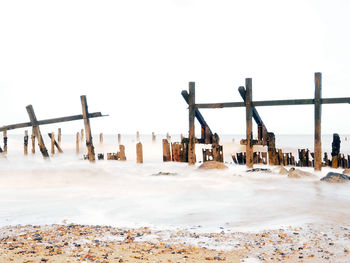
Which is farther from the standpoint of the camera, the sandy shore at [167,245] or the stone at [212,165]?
the stone at [212,165]

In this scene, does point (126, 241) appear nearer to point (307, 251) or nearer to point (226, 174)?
point (307, 251)

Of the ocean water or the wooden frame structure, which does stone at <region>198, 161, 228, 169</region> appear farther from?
the wooden frame structure

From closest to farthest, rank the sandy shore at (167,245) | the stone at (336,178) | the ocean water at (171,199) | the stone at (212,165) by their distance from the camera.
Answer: the sandy shore at (167,245), the ocean water at (171,199), the stone at (336,178), the stone at (212,165)

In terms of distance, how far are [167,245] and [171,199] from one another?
3.53 meters

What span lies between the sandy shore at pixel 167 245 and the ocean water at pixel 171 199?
50cm

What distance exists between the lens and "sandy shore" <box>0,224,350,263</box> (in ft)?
14.3

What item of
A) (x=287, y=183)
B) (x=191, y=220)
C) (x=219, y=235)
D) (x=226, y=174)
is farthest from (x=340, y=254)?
(x=226, y=174)

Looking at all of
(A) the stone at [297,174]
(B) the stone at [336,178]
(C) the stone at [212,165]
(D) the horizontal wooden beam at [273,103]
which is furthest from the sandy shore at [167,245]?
(C) the stone at [212,165]

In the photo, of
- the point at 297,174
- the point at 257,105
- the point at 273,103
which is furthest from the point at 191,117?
the point at 297,174

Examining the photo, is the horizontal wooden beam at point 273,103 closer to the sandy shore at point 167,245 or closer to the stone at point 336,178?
the stone at point 336,178

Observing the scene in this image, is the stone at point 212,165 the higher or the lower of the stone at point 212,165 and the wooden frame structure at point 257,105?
the lower

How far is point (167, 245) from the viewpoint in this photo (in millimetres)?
4777

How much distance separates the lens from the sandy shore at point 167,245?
4.35 meters

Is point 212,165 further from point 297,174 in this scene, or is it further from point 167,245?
point 167,245
